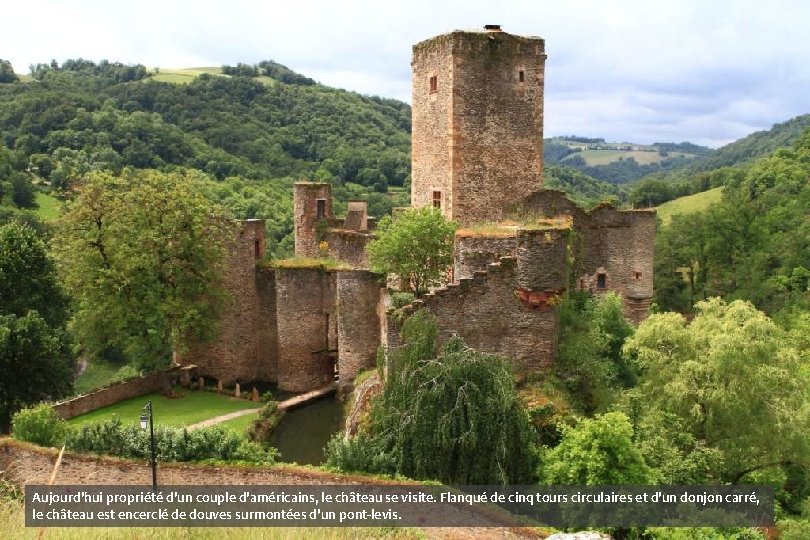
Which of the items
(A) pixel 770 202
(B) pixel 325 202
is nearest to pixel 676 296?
(A) pixel 770 202

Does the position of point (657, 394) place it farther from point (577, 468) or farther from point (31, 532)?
point (31, 532)

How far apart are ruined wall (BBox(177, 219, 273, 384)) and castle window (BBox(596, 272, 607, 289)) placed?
1306 cm

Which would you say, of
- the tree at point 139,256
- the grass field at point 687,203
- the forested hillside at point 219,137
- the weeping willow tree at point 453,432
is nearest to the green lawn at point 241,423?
the tree at point 139,256

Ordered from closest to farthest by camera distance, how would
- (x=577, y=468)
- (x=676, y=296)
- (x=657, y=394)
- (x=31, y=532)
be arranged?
(x=31, y=532), (x=577, y=468), (x=657, y=394), (x=676, y=296)

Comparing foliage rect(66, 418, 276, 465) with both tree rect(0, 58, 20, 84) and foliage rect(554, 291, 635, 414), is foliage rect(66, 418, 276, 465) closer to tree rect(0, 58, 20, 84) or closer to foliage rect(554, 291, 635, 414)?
foliage rect(554, 291, 635, 414)

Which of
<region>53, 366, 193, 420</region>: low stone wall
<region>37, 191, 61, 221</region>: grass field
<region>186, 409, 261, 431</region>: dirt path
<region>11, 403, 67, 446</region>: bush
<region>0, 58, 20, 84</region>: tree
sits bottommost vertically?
<region>186, 409, 261, 431</region>: dirt path

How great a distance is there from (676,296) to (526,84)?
3193 centimetres

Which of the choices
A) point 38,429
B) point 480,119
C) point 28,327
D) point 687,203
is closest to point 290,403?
point 38,429

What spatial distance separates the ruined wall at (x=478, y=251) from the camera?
1895 cm

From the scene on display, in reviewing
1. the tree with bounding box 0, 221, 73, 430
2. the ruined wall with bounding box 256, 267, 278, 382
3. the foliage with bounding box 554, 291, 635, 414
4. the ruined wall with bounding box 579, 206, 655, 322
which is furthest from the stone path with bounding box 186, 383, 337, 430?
the ruined wall with bounding box 579, 206, 655, 322

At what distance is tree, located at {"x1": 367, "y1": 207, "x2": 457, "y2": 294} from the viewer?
821 inches

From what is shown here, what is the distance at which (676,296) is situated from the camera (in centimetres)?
5047

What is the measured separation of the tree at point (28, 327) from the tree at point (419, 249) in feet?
38.4

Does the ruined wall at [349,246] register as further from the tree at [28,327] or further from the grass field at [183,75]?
the grass field at [183,75]
